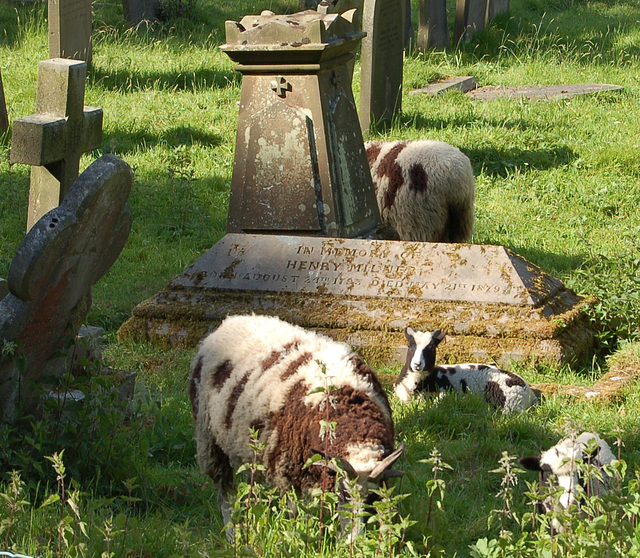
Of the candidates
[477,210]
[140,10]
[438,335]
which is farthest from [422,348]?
[140,10]

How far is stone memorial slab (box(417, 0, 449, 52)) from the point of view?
14977 millimetres

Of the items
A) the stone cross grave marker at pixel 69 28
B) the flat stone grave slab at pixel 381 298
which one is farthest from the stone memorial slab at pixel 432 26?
the flat stone grave slab at pixel 381 298

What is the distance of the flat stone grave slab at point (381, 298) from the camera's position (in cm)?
617

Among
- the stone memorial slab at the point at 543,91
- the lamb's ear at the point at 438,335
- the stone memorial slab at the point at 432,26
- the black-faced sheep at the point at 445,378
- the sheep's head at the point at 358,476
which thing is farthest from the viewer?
the stone memorial slab at the point at 432,26

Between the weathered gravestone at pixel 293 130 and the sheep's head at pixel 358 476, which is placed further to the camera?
the weathered gravestone at pixel 293 130

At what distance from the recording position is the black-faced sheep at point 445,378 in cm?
546

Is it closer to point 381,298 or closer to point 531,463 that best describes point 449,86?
point 381,298

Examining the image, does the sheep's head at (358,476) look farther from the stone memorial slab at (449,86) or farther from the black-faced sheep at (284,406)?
the stone memorial slab at (449,86)

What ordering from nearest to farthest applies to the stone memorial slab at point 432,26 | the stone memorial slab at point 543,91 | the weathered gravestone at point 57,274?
the weathered gravestone at point 57,274, the stone memorial slab at point 543,91, the stone memorial slab at point 432,26

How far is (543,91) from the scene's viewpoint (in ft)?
43.7

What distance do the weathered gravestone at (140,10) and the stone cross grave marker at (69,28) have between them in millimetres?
4470

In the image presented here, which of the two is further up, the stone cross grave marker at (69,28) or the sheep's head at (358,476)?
the stone cross grave marker at (69,28)

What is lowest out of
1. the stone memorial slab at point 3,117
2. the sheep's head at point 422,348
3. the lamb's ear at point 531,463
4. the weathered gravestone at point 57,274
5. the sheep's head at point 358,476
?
the sheep's head at point 422,348

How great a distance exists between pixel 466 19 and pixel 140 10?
17.8 feet
